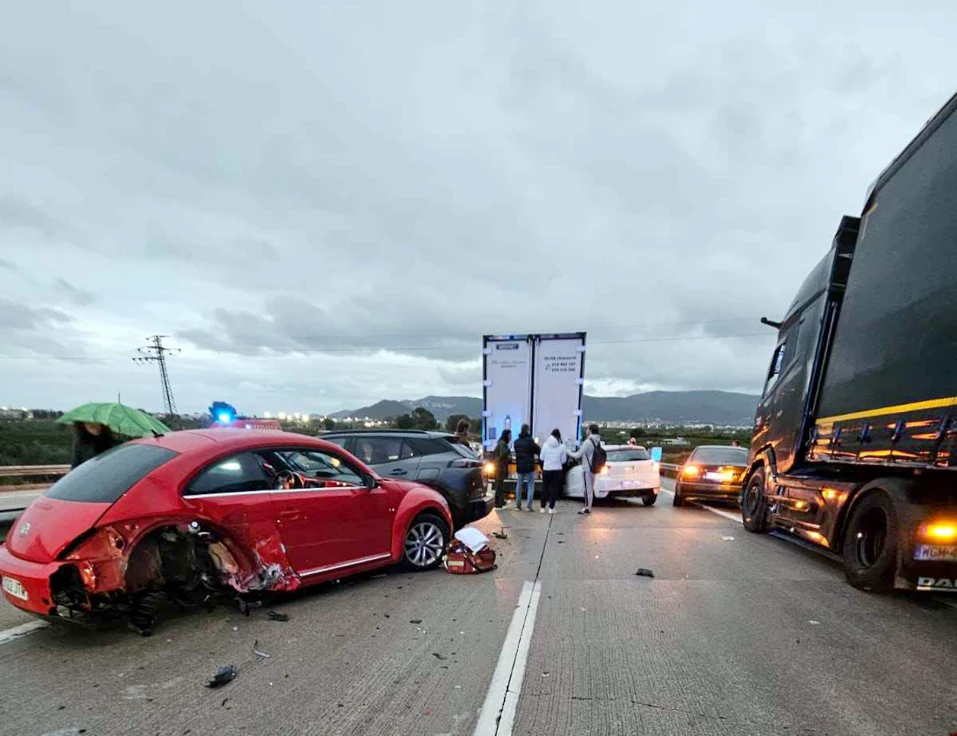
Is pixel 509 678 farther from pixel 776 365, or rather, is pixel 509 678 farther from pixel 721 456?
pixel 721 456

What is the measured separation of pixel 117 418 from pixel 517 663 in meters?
4.93

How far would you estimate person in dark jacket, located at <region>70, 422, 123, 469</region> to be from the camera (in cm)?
625

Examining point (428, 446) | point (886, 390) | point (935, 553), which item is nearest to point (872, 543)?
point (935, 553)

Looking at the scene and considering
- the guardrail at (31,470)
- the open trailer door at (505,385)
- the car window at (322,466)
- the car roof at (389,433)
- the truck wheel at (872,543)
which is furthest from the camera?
the guardrail at (31,470)

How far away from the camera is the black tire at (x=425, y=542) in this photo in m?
6.43

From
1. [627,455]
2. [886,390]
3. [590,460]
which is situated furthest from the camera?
[627,455]

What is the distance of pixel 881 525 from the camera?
18.8ft

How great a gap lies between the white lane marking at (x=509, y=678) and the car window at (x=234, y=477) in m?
2.44

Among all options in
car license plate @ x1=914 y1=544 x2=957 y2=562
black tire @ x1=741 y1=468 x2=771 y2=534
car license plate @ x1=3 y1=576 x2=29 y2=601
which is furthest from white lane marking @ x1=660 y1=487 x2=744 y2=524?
car license plate @ x1=3 y1=576 x2=29 y2=601

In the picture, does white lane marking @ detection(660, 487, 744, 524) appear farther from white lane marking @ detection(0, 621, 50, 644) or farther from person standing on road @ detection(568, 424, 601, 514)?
white lane marking @ detection(0, 621, 50, 644)

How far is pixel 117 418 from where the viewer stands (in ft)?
20.5

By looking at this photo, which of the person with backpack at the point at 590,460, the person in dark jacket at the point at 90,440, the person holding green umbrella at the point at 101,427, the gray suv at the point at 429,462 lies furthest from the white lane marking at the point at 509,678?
the person with backpack at the point at 590,460

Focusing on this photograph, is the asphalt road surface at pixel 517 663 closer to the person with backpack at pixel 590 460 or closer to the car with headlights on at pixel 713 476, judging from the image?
the person with backpack at pixel 590 460

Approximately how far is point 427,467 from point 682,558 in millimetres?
3630
